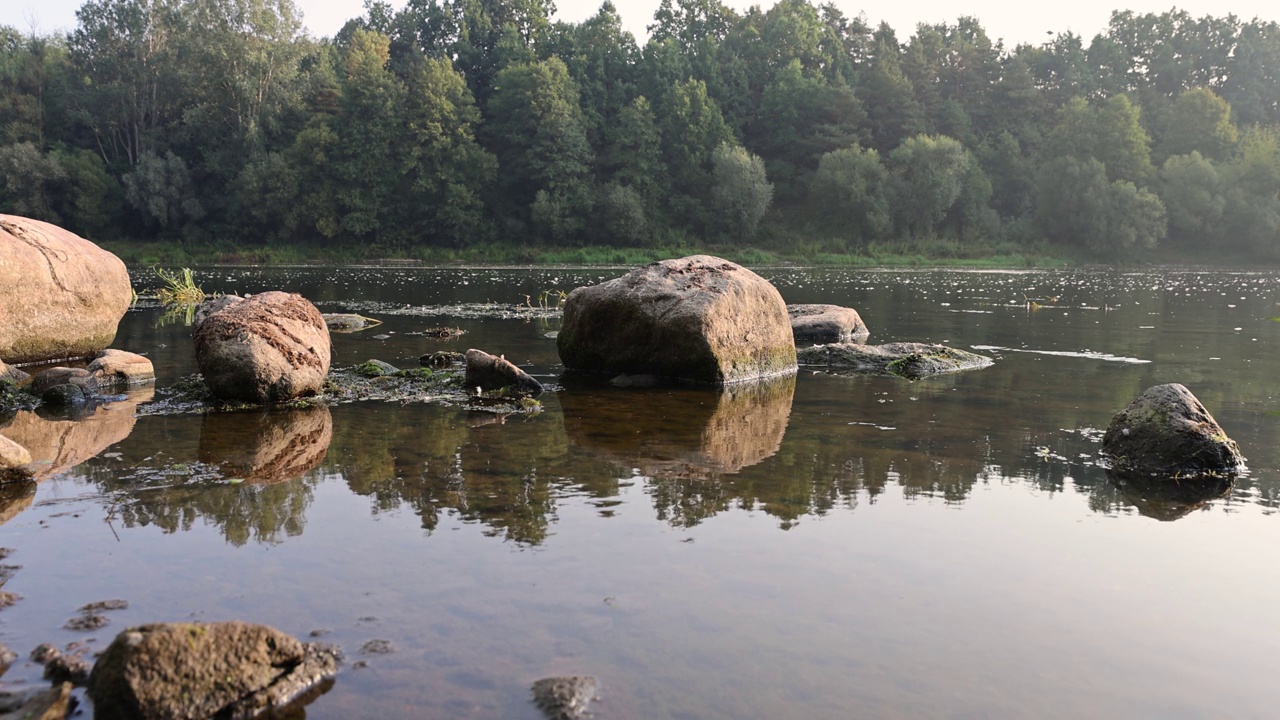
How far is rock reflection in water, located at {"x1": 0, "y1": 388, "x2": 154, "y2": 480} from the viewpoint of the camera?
28.2 feet

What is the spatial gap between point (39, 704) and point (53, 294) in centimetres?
1226

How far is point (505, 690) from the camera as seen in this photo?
4379 mm

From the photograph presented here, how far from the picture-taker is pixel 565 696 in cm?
429

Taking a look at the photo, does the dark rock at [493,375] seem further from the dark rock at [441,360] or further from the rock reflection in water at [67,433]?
the rock reflection in water at [67,433]

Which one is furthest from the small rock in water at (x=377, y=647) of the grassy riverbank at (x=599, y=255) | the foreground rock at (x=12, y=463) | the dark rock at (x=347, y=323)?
the grassy riverbank at (x=599, y=255)

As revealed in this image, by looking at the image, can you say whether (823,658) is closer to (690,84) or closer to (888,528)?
(888,528)

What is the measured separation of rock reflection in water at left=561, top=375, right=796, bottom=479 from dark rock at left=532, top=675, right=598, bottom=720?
3957mm

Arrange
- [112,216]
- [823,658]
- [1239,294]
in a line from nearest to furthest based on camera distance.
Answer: [823,658] → [1239,294] → [112,216]

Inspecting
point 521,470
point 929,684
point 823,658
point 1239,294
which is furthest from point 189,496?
point 1239,294

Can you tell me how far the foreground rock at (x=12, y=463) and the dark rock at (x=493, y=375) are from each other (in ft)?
18.2

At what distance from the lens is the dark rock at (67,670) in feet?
14.3

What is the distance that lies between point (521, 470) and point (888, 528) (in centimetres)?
320

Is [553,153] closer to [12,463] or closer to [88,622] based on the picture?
[12,463]

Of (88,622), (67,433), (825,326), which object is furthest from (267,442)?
(825,326)
